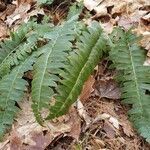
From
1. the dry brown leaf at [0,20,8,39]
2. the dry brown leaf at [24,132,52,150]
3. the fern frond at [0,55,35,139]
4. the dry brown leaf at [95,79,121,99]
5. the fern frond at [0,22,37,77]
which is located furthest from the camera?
the dry brown leaf at [0,20,8,39]

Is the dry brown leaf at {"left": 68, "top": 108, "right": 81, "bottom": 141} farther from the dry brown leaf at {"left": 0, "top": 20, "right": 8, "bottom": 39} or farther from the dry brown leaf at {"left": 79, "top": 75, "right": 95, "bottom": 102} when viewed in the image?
the dry brown leaf at {"left": 0, "top": 20, "right": 8, "bottom": 39}

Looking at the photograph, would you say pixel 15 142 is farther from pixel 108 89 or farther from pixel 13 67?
pixel 108 89

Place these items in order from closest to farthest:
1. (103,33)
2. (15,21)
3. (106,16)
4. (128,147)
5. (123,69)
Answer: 1. (128,147)
2. (123,69)
3. (103,33)
4. (106,16)
5. (15,21)

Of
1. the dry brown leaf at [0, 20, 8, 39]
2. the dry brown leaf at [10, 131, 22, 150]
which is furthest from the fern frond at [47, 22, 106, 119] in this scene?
the dry brown leaf at [0, 20, 8, 39]

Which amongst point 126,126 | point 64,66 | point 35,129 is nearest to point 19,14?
point 64,66

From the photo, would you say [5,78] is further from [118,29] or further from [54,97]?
[118,29]

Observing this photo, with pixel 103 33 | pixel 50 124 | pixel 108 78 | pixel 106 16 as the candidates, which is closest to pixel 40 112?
pixel 50 124
